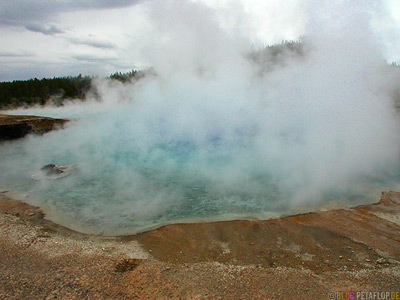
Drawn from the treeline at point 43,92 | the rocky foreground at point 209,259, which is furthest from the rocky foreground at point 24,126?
the treeline at point 43,92

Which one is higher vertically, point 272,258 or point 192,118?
point 192,118

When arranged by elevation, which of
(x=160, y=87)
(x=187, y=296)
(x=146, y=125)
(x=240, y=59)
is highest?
(x=240, y=59)

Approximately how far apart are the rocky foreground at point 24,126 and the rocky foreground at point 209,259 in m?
11.2

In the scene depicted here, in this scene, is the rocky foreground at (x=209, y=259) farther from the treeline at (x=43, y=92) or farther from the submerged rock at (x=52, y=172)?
the treeline at (x=43, y=92)

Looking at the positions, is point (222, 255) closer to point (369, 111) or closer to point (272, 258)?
point (272, 258)

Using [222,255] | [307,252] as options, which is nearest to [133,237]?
[222,255]

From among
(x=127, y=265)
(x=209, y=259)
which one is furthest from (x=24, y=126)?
(x=209, y=259)

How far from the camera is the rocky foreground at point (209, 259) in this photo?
387 cm

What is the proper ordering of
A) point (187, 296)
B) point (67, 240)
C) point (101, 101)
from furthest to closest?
1. point (101, 101)
2. point (67, 240)
3. point (187, 296)

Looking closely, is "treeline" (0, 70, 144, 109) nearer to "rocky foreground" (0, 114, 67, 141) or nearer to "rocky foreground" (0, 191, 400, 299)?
"rocky foreground" (0, 114, 67, 141)

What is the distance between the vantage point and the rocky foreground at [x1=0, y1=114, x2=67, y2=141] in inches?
604

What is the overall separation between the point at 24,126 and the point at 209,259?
15.6 metres

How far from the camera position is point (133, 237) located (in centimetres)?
536

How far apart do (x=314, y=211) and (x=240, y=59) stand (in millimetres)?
9203
